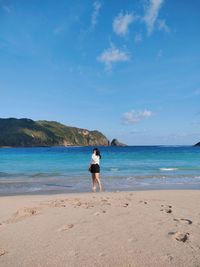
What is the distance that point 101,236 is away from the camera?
5984mm

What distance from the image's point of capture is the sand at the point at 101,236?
4.84 meters

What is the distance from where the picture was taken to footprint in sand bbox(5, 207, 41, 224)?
7730 millimetres

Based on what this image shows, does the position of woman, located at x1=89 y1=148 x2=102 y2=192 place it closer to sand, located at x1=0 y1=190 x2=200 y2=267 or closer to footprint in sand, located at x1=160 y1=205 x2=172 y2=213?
sand, located at x1=0 y1=190 x2=200 y2=267

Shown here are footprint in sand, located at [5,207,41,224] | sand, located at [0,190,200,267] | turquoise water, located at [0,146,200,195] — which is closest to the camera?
sand, located at [0,190,200,267]

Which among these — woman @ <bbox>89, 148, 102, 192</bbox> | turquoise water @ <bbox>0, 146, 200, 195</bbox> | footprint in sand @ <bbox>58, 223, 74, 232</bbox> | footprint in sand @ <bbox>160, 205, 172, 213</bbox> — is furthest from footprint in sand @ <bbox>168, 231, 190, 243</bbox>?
turquoise water @ <bbox>0, 146, 200, 195</bbox>

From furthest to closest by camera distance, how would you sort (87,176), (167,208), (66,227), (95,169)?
(87,176) < (95,169) < (167,208) < (66,227)

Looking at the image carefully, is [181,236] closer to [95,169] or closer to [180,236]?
[180,236]

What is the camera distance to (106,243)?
5.58 meters

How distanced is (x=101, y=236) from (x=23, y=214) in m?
3.06

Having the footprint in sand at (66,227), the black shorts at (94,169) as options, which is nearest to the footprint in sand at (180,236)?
the footprint in sand at (66,227)

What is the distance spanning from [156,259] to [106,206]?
4581mm

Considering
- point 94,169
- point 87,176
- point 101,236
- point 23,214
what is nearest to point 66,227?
point 101,236

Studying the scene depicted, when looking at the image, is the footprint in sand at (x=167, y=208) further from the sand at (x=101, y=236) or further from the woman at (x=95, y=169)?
the woman at (x=95, y=169)

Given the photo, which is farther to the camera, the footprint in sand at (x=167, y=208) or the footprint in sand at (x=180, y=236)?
the footprint in sand at (x=167, y=208)
